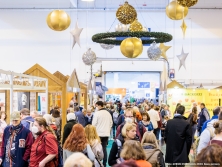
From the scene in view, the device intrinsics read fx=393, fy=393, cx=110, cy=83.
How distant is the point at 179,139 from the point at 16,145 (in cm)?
236

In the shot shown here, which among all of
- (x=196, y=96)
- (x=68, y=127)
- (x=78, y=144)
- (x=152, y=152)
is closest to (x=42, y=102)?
(x=68, y=127)

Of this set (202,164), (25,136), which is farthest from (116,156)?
(202,164)

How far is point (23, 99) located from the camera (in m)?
9.93

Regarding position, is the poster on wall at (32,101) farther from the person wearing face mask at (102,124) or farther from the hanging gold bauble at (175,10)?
the hanging gold bauble at (175,10)

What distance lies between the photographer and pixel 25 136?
4996mm

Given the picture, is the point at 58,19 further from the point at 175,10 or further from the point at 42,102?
the point at 42,102

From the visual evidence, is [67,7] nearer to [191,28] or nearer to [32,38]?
[32,38]

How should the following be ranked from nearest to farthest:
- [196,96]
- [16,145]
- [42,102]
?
[16,145]
[42,102]
[196,96]

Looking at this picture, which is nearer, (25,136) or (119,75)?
(25,136)

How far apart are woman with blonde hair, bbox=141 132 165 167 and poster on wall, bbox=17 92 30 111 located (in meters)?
6.17

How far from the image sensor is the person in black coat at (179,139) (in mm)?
5801

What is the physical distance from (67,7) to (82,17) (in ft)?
3.04

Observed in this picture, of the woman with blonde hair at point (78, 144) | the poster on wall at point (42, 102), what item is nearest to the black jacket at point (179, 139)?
the woman with blonde hair at point (78, 144)

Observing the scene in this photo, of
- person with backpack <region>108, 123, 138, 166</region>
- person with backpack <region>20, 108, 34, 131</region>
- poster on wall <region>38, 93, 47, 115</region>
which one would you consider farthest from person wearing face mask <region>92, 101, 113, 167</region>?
person with backpack <region>108, 123, 138, 166</region>
